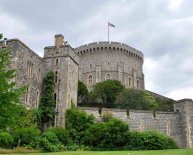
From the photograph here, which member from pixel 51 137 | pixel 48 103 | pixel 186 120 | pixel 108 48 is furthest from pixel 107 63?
pixel 51 137

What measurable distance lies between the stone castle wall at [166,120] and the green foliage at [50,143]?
678cm

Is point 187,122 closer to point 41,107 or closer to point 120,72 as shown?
point 41,107

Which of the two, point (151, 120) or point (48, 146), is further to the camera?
point (151, 120)

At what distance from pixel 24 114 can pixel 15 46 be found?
696cm

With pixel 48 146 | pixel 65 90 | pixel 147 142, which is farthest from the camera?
pixel 65 90

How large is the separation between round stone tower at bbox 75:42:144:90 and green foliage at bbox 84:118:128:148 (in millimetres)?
28775

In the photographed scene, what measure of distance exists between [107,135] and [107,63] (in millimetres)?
31219

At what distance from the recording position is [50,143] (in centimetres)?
2833

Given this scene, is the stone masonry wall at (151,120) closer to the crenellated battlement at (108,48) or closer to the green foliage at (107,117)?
the green foliage at (107,117)

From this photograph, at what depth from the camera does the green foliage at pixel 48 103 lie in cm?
3394

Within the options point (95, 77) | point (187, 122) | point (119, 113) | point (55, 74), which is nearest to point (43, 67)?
point (55, 74)

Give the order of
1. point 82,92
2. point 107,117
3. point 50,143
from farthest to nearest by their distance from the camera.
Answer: point 82,92, point 107,117, point 50,143

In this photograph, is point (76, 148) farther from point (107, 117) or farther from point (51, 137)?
point (107, 117)

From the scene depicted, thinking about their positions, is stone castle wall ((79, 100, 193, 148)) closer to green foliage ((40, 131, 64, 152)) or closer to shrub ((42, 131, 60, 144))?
shrub ((42, 131, 60, 144))
